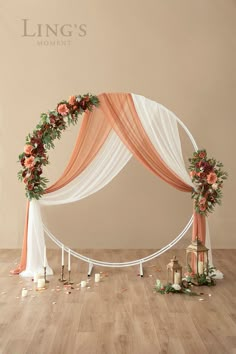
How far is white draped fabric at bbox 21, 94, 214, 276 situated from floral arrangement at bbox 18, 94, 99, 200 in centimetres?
19

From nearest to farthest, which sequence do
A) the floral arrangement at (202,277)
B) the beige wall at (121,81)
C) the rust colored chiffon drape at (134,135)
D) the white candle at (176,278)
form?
the white candle at (176,278) → the floral arrangement at (202,277) → the rust colored chiffon drape at (134,135) → the beige wall at (121,81)

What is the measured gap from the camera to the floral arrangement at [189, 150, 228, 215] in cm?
519

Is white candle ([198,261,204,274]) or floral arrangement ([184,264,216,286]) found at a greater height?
white candle ([198,261,204,274])

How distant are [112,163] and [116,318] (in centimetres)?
185

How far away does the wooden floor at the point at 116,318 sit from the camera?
3.37m

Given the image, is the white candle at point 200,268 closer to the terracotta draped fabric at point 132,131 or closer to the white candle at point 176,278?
the white candle at point 176,278

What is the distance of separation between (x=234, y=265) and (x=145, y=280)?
4.21 ft

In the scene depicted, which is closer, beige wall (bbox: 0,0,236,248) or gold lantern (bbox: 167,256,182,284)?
gold lantern (bbox: 167,256,182,284)

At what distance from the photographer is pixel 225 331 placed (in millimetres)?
3664

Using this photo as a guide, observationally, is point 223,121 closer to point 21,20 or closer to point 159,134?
point 159,134

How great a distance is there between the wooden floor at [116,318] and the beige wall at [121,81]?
1.54 m

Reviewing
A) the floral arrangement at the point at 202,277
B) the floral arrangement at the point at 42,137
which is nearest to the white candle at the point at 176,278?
the floral arrangement at the point at 202,277

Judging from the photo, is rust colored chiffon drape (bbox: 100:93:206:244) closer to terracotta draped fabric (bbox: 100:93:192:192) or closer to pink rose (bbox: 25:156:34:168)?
terracotta draped fabric (bbox: 100:93:192:192)

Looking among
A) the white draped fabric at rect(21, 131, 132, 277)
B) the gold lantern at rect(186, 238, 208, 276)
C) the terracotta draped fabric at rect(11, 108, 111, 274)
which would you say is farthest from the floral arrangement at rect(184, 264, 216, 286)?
the terracotta draped fabric at rect(11, 108, 111, 274)
